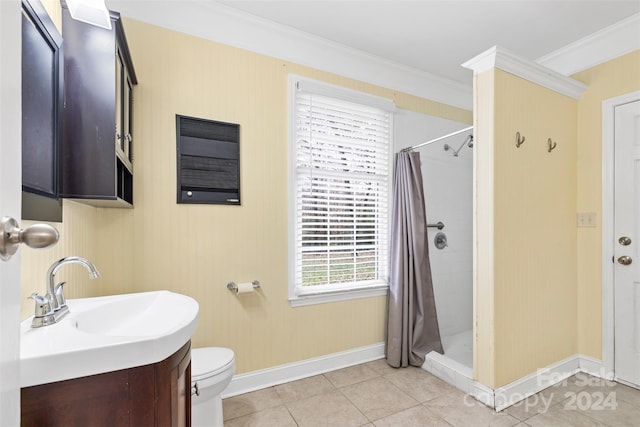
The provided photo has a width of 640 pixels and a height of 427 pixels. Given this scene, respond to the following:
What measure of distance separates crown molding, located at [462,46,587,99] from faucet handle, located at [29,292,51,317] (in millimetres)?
2455

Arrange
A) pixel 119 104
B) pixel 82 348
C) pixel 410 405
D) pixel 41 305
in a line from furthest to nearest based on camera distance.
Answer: pixel 410 405, pixel 119 104, pixel 41 305, pixel 82 348

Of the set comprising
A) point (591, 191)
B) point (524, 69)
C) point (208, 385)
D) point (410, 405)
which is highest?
point (524, 69)

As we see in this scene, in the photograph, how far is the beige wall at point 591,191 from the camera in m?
2.33

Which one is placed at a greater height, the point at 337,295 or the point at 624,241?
the point at 624,241

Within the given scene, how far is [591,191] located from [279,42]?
2.66m

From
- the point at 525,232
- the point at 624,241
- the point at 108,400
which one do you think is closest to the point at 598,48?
the point at 624,241

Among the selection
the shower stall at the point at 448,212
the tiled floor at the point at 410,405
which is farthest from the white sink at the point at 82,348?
the shower stall at the point at 448,212

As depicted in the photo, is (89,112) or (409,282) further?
(409,282)

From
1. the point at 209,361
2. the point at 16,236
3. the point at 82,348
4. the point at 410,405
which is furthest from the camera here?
the point at 410,405

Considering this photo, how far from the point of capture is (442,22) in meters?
2.19

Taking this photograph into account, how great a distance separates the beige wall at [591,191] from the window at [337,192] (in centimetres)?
151

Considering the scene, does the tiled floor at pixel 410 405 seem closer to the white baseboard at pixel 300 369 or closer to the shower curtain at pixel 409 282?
the white baseboard at pixel 300 369

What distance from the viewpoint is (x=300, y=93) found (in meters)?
2.33

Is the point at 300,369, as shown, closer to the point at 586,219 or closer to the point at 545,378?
the point at 545,378
